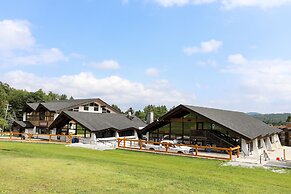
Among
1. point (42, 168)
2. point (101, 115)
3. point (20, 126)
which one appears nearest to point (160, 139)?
point (101, 115)

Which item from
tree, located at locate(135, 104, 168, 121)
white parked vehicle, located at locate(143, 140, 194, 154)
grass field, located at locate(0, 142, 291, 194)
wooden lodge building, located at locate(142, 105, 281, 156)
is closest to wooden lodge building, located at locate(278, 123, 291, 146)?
wooden lodge building, located at locate(142, 105, 281, 156)

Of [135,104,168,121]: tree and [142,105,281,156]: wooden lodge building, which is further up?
[135,104,168,121]: tree

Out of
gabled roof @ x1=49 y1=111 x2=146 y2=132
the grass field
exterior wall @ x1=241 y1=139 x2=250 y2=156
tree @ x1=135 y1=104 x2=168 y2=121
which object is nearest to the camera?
the grass field

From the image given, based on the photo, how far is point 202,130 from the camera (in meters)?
22.7

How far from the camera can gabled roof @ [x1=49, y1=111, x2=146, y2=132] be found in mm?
29770

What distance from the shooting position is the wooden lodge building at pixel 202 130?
20.8m

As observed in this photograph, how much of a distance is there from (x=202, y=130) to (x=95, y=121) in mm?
13926

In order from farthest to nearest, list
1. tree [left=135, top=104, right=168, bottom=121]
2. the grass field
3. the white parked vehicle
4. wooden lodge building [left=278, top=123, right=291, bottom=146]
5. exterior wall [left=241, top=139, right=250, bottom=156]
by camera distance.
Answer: tree [left=135, top=104, right=168, bottom=121]
wooden lodge building [left=278, top=123, right=291, bottom=146]
exterior wall [left=241, top=139, right=250, bottom=156]
the white parked vehicle
the grass field

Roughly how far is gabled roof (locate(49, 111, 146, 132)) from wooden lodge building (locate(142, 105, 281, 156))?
6.99 m

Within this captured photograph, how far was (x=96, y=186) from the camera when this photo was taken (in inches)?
339

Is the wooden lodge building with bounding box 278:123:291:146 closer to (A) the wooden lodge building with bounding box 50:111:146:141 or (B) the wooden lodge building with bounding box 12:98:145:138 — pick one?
(B) the wooden lodge building with bounding box 12:98:145:138

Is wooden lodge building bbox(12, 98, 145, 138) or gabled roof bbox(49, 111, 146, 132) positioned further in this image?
wooden lodge building bbox(12, 98, 145, 138)

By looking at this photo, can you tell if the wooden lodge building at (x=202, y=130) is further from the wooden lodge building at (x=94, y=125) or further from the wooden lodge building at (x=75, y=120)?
the wooden lodge building at (x=75, y=120)

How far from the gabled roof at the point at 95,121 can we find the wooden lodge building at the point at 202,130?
6.99m
